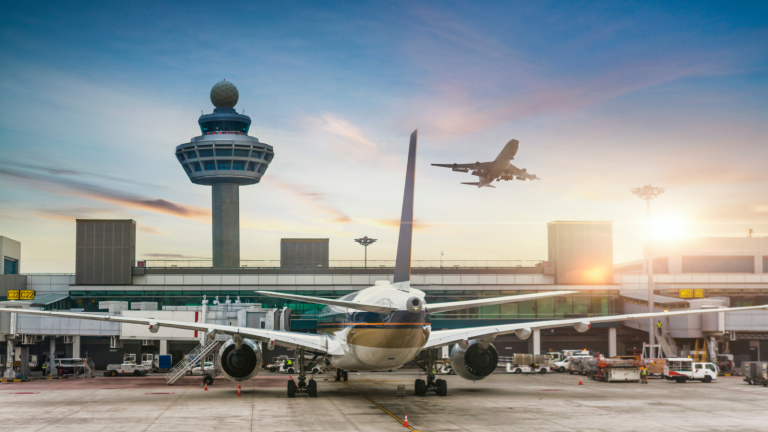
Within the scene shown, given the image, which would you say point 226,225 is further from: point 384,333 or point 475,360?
point 384,333

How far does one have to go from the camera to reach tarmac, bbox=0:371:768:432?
27.0 meters

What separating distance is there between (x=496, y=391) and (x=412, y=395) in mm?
6174

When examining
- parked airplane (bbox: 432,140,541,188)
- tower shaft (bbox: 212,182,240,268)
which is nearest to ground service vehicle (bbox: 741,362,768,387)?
parked airplane (bbox: 432,140,541,188)

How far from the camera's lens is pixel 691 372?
5153 cm

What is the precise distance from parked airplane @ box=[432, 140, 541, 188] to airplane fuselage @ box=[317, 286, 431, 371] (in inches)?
1040

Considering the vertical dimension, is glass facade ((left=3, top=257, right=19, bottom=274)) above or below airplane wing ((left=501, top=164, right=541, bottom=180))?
below

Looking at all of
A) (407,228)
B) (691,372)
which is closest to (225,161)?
(691,372)

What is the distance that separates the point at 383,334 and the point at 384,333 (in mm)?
98

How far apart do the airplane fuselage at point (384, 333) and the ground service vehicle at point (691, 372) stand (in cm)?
2746

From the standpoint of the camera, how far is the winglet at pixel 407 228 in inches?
1359

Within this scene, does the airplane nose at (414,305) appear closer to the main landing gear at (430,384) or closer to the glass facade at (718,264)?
the main landing gear at (430,384)

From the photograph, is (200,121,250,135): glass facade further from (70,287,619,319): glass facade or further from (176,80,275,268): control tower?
(70,287,619,319): glass facade

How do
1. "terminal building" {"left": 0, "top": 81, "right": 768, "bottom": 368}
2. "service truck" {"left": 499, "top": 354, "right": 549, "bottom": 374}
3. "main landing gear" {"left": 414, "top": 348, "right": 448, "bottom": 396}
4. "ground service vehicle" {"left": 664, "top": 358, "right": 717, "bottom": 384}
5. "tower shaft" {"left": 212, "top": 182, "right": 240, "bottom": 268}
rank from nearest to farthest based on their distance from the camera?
"main landing gear" {"left": 414, "top": 348, "right": 448, "bottom": 396}
"ground service vehicle" {"left": 664, "top": 358, "right": 717, "bottom": 384}
"service truck" {"left": 499, "top": 354, "right": 549, "bottom": 374}
"terminal building" {"left": 0, "top": 81, "right": 768, "bottom": 368}
"tower shaft" {"left": 212, "top": 182, "right": 240, "bottom": 268}

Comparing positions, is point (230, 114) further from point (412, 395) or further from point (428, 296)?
point (412, 395)
